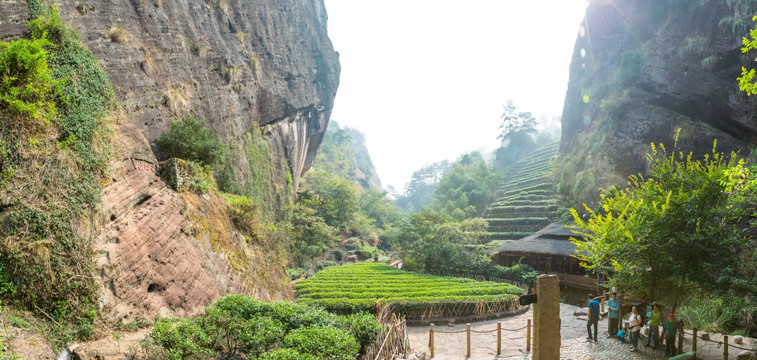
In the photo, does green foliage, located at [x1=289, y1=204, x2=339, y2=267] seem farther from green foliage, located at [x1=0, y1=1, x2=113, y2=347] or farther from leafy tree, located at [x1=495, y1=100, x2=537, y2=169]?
leafy tree, located at [x1=495, y1=100, x2=537, y2=169]

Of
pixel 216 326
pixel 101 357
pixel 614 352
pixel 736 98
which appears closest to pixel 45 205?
pixel 101 357

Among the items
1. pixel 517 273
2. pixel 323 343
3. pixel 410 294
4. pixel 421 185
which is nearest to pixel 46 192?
pixel 323 343

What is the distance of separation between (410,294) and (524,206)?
2361 cm

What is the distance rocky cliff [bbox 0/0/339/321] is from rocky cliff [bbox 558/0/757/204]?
1043 inches

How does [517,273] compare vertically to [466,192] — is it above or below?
below

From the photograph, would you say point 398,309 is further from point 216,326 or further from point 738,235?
point 738,235

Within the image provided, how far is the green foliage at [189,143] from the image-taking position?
42.2 feet

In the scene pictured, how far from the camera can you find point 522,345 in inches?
466

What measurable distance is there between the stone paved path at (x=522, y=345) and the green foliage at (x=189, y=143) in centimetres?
1049

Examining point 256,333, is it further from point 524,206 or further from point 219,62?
point 524,206

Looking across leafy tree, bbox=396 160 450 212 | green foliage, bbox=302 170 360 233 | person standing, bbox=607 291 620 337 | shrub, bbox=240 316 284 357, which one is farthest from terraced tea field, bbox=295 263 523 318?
leafy tree, bbox=396 160 450 212

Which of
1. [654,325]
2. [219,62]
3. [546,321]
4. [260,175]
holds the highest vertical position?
[219,62]

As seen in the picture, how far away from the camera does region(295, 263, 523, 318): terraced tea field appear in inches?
624

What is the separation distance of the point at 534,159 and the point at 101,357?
2283 inches
